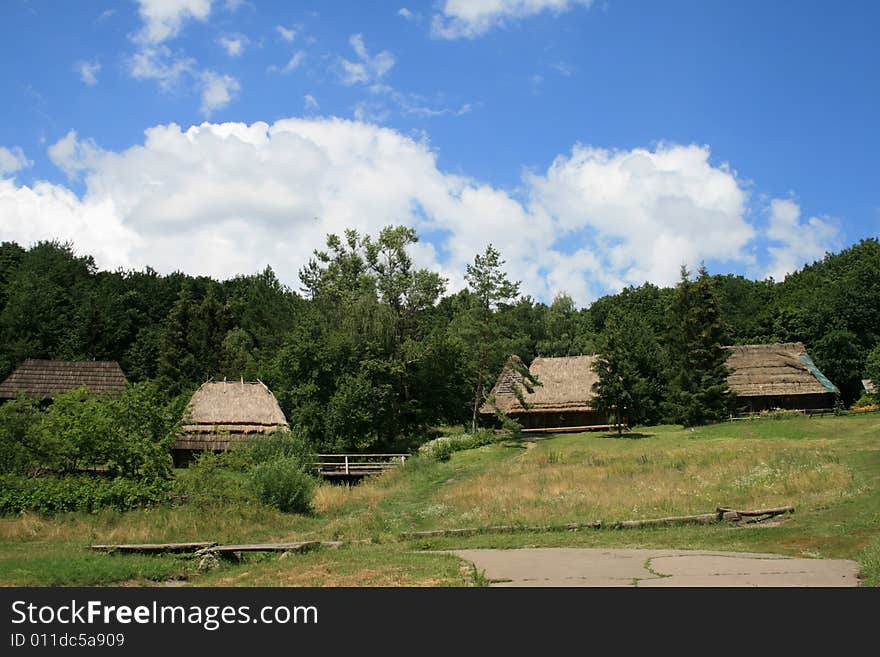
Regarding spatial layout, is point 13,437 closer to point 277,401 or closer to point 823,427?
point 277,401

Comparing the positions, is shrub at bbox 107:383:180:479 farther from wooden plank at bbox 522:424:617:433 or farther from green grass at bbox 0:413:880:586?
wooden plank at bbox 522:424:617:433

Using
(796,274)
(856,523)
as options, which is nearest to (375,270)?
(856,523)

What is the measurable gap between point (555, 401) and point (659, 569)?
3896cm

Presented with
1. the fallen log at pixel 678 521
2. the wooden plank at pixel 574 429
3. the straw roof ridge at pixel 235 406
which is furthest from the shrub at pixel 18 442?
the wooden plank at pixel 574 429

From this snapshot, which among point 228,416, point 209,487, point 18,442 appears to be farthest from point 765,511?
point 228,416

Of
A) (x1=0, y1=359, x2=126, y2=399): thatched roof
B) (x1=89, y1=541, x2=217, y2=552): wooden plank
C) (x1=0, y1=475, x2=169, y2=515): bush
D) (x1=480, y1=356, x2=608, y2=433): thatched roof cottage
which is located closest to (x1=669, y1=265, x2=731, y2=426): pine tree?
(x1=480, y1=356, x2=608, y2=433): thatched roof cottage

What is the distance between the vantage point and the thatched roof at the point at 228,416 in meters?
44.2

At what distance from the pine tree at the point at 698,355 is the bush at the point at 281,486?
28619 millimetres

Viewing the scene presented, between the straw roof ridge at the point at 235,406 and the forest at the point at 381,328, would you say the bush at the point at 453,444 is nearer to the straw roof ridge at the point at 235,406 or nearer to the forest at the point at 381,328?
the forest at the point at 381,328

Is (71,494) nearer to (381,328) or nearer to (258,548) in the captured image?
(258,548)

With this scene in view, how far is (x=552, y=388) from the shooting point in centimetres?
5234

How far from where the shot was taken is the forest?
4700 centimetres
